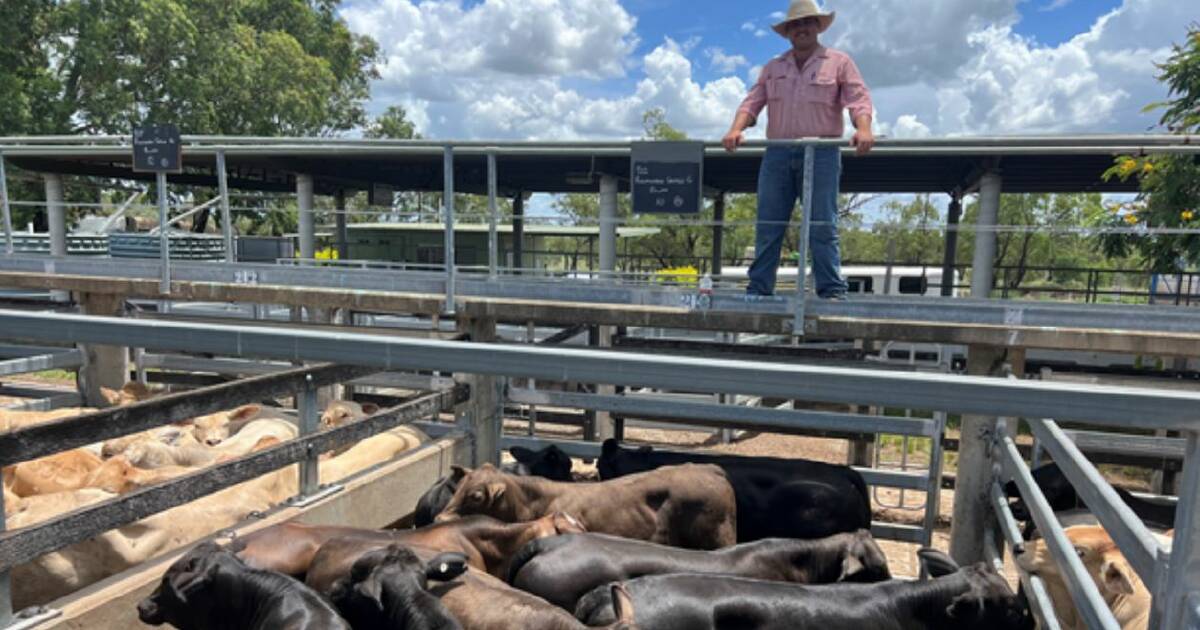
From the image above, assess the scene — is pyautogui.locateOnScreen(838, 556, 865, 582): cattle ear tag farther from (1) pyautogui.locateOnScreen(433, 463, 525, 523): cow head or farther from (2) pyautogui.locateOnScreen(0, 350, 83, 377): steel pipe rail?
(2) pyautogui.locateOnScreen(0, 350, 83, 377): steel pipe rail

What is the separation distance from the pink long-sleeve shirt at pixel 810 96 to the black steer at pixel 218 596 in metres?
3.89

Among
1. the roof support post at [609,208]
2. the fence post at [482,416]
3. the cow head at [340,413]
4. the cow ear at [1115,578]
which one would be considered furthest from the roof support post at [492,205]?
the roof support post at [609,208]

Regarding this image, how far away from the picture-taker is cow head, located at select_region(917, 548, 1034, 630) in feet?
8.70

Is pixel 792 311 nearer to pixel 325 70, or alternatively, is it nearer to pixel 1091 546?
pixel 1091 546

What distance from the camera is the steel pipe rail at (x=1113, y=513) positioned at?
5.84ft

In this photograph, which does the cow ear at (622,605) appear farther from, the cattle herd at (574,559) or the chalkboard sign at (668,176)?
the chalkboard sign at (668,176)

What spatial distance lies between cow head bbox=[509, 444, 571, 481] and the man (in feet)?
5.33

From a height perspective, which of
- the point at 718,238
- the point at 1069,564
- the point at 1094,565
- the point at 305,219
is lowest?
the point at 1094,565

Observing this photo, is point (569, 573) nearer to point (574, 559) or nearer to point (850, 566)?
point (574, 559)

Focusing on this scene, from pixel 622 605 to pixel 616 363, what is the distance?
0.82 m

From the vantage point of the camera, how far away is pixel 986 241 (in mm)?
10828

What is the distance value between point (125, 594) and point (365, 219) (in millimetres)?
28896

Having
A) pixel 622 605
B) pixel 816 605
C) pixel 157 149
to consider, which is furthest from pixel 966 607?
pixel 157 149

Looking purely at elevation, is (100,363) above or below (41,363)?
below
